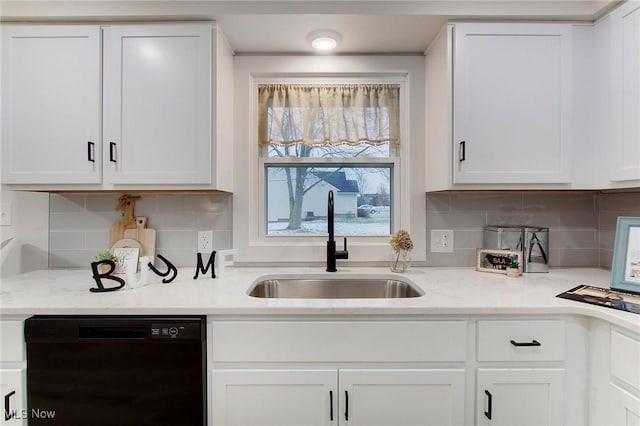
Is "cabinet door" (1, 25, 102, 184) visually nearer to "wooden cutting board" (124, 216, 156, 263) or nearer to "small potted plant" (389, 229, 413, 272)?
"wooden cutting board" (124, 216, 156, 263)

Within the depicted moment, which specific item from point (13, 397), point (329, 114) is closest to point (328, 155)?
point (329, 114)

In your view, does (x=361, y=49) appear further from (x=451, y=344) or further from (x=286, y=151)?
(x=451, y=344)

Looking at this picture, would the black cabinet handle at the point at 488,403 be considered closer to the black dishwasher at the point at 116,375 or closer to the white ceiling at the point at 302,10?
the black dishwasher at the point at 116,375

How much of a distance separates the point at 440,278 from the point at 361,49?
132cm

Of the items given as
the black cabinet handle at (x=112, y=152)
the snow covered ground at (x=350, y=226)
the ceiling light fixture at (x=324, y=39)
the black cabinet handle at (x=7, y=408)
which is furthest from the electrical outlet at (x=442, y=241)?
the black cabinet handle at (x=7, y=408)

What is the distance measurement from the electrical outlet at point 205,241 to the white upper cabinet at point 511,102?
1.37 meters

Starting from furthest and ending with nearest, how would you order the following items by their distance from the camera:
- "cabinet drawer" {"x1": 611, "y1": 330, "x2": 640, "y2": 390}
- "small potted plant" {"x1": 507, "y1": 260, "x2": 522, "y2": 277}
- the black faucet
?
the black faucet → "small potted plant" {"x1": 507, "y1": 260, "x2": 522, "y2": 277} → "cabinet drawer" {"x1": 611, "y1": 330, "x2": 640, "y2": 390}

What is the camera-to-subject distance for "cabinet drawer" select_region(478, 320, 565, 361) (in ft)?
3.65

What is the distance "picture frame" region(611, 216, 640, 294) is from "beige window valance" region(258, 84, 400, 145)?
3.61 ft

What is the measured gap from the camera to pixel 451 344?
1117 mm

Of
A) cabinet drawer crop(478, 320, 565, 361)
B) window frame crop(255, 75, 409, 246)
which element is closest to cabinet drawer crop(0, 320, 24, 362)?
window frame crop(255, 75, 409, 246)

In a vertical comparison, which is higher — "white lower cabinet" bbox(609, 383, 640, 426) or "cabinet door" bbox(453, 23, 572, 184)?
"cabinet door" bbox(453, 23, 572, 184)
